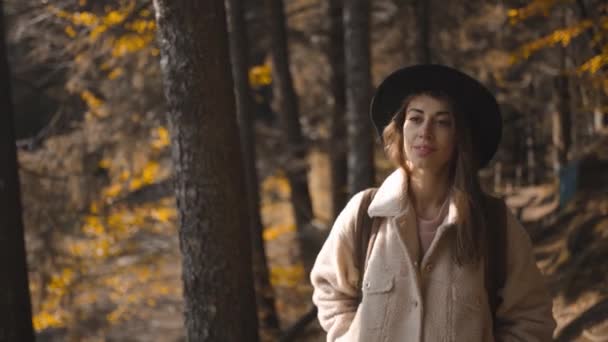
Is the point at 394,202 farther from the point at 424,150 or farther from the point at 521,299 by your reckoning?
the point at 521,299

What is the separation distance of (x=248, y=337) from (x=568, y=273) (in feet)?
15.6

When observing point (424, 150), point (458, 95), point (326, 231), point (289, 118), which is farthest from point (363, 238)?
point (289, 118)

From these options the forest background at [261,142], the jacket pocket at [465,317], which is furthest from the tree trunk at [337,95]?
the jacket pocket at [465,317]

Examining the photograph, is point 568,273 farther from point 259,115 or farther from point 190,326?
point 259,115

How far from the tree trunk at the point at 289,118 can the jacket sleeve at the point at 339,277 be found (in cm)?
1123

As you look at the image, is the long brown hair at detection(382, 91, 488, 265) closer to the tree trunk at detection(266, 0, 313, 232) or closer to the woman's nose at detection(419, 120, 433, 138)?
the woman's nose at detection(419, 120, 433, 138)

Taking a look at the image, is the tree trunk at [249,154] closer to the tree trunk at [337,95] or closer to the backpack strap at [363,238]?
the tree trunk at [337,95]

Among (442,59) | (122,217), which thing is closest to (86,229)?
(122,217)

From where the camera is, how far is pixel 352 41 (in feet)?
30.9

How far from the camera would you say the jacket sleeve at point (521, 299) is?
3113 millimetres

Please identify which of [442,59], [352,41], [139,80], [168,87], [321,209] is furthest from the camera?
[321,209]

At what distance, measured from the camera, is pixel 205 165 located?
533 cm

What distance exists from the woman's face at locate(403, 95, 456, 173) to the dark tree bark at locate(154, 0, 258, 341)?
2337 mm

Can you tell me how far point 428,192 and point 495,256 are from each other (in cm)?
40
